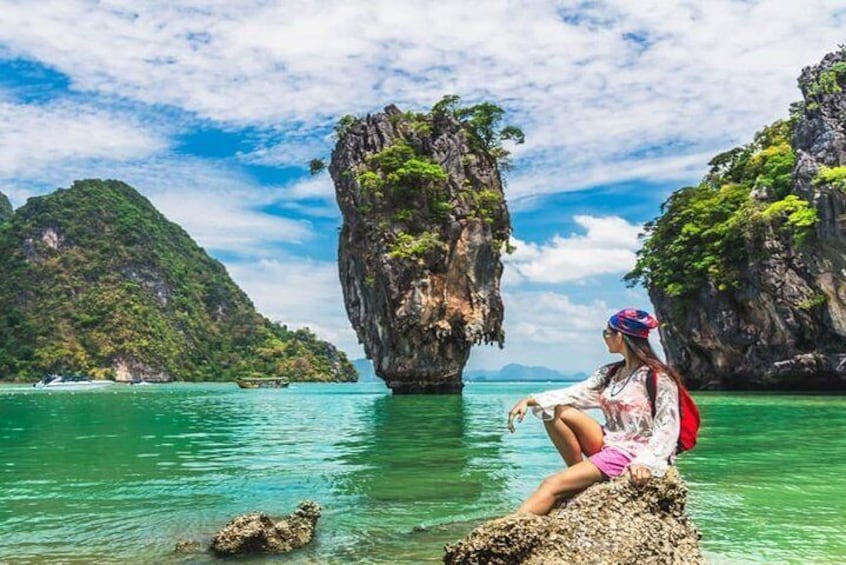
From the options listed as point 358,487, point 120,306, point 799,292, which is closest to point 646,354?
point 358,487

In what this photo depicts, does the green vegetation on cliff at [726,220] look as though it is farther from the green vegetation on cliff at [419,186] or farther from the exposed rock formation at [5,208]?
the exposed rock formation at [5,208]

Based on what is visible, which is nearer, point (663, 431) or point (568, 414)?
point (663, 431)

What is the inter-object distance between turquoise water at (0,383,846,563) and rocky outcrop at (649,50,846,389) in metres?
17.3

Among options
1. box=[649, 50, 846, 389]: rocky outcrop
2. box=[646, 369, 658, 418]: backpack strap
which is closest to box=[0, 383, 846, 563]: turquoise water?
box=[646, 369, 658, 418]: backpack strap

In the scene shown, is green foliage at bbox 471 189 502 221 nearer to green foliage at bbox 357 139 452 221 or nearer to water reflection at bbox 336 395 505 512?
green foliage at bbox 357 139 452 221

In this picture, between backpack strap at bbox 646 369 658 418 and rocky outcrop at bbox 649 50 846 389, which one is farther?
rocky outcrop at bbox 649 50 846 389

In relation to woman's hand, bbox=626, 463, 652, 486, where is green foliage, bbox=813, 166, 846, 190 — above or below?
above

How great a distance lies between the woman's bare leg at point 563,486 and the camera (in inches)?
164

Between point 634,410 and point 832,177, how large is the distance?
32415mm

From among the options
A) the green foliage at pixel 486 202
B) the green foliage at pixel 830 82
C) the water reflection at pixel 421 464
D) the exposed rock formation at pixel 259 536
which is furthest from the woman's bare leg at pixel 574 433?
the green foliage at pixel 486 202

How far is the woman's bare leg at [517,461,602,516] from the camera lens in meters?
4.16

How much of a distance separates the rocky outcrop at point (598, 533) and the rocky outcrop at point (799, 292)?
3176cm

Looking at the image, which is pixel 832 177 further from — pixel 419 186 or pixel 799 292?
pixel 419 186

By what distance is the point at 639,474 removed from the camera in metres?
4.06
